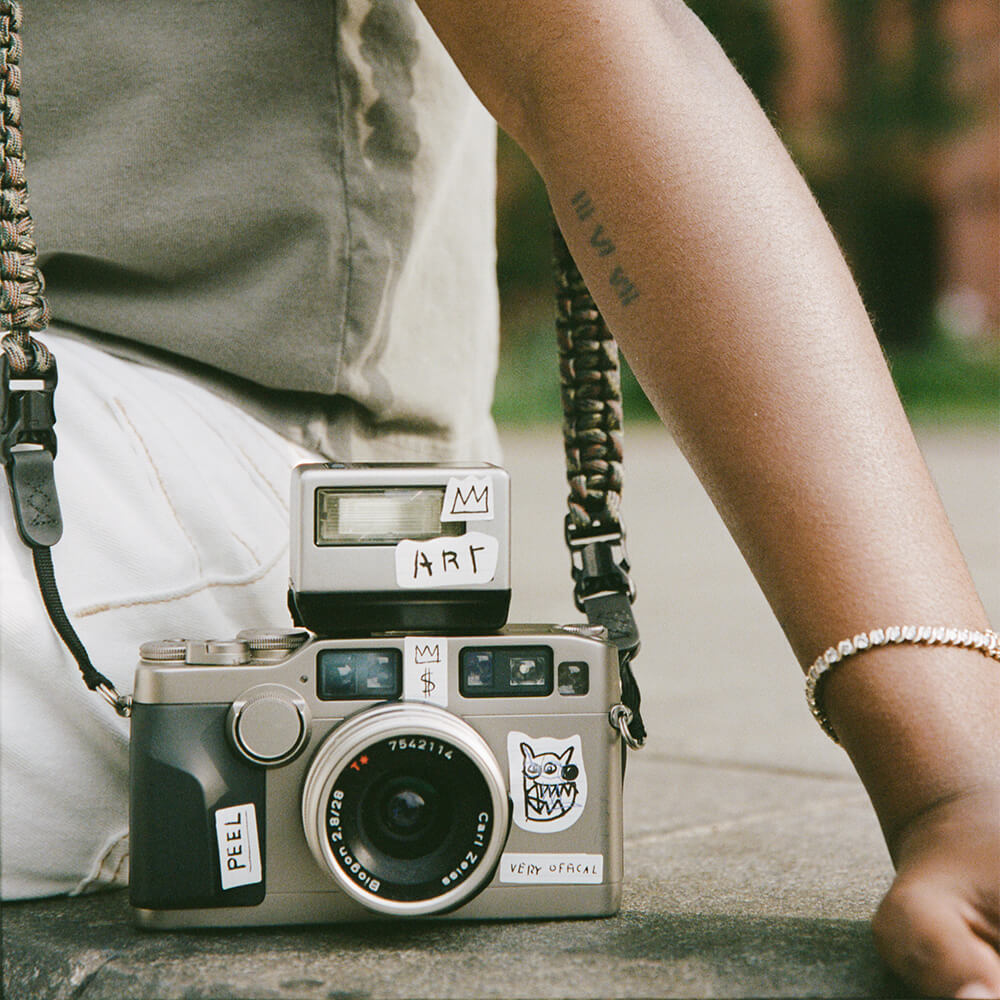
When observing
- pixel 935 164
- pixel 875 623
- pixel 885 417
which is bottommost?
pixel 875 623

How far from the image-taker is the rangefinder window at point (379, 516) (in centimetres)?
95

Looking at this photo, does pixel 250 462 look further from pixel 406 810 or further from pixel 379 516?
pixel 406 810

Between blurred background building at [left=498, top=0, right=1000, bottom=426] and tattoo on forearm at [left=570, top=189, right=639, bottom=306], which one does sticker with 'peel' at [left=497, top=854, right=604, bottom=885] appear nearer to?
tattoo on forearm at [left=570, top=189, right=639, bottom=306]

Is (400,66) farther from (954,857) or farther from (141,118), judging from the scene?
(954,857)

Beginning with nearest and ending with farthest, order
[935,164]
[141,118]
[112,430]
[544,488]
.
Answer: [112,430] → [141,118] → [544,488] → [935,164]

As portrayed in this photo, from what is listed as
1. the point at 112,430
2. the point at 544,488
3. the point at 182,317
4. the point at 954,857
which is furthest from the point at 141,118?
the point at 544,488

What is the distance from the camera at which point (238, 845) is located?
0.96 meters

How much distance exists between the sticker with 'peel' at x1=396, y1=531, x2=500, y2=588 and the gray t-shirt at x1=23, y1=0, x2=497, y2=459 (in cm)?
37

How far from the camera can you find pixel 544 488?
6.73 metres

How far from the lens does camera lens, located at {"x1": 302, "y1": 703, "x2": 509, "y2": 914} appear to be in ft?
2.99

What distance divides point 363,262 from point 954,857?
0.78 m

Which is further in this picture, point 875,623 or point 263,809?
point 263,809

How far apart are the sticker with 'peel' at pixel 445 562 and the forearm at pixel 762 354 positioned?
0.16 meters

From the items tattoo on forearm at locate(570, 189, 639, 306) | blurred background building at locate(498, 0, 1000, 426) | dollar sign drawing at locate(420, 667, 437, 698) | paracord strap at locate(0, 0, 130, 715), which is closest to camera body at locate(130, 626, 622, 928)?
dollar sign drawing at locate(420, 667, 437, 698)
